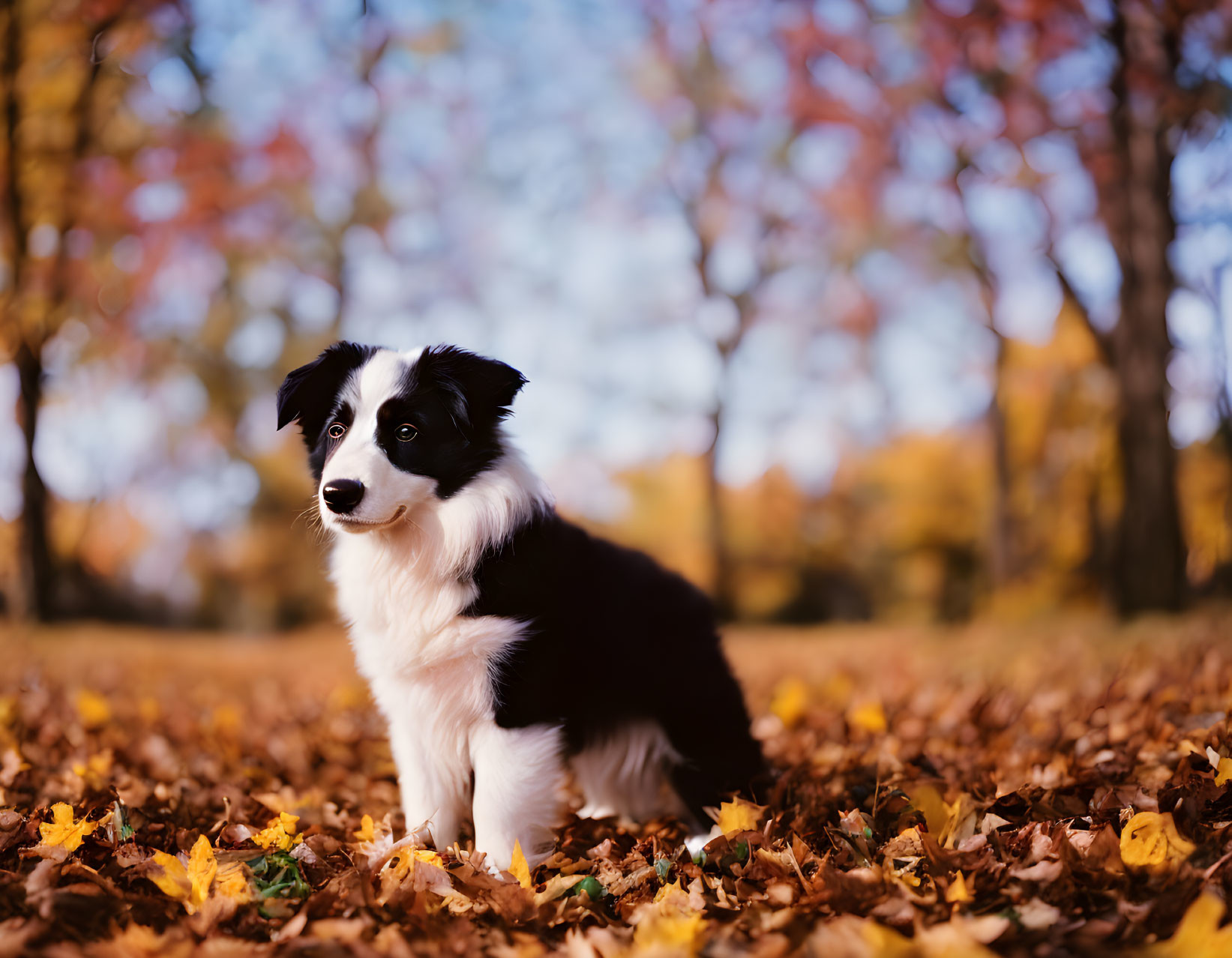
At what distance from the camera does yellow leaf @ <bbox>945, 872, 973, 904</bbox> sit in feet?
6.74

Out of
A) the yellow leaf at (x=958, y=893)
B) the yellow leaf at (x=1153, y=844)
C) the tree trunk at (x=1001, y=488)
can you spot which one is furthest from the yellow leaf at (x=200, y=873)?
the tree trunk at (x=1001, y=488)

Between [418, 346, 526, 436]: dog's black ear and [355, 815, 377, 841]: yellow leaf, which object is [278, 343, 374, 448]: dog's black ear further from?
[355, 815, 377, 841]: yellow leaf

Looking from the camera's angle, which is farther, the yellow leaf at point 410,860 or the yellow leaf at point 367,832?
the yellow leaf at point 367,832

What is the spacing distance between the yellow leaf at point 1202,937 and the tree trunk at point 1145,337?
19.4ft

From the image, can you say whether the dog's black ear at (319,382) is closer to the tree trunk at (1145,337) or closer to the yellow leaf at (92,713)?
the yellow leaf at (92,713)

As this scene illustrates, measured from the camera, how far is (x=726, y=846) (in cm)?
253

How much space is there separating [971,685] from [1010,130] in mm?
5842

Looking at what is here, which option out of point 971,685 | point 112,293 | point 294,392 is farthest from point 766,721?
point 112,293

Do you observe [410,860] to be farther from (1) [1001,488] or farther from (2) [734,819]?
(1) [1001,488]

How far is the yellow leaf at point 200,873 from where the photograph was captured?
2.17m

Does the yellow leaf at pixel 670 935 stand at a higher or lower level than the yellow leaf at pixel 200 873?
lower

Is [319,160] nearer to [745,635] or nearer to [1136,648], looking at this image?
[745,635]

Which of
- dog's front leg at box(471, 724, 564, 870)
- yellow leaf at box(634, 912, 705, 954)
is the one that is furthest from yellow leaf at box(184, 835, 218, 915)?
yellow leaf at box(634, 912, 705, 954)

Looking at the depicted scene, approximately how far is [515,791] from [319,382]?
144 cm
